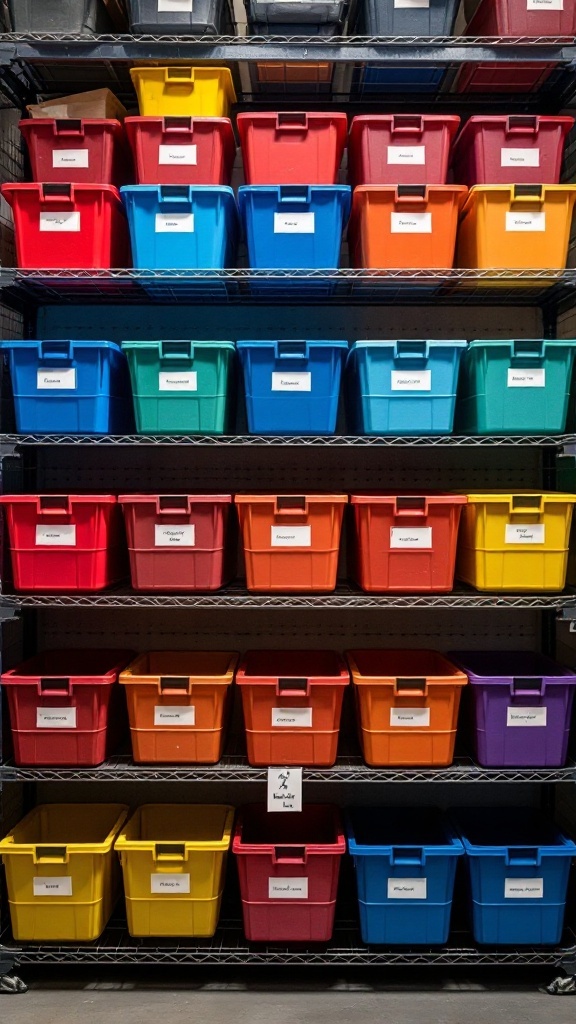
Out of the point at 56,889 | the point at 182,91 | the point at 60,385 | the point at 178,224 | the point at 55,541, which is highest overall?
the point at 182,91

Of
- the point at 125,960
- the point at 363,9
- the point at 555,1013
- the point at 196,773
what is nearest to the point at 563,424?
the point at 363,9

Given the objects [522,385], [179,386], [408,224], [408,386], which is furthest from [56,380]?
[522,385]

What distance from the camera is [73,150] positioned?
93.7 inches

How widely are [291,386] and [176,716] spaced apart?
45.7 inches

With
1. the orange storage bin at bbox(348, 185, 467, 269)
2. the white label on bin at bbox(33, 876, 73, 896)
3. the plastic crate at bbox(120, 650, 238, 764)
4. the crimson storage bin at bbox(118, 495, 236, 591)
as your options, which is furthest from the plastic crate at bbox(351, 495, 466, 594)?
the white label on bin at bbox(33, 876, 73, 896)

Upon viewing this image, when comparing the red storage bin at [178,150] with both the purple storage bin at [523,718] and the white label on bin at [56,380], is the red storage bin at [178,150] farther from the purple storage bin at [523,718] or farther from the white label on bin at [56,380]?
the purple storage bin at [523,718]

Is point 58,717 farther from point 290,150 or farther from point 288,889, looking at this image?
point 290,150

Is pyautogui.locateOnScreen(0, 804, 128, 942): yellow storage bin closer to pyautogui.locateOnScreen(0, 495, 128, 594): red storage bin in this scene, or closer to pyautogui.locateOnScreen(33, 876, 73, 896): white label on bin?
pyautogui.locateOnScreen(33, 876, 73, 896): white label on bin

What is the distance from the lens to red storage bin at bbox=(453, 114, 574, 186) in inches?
92.6

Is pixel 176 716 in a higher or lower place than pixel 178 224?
lower

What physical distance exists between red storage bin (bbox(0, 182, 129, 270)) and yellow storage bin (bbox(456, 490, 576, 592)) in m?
1.52

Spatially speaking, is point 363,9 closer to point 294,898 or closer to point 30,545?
point 30,545

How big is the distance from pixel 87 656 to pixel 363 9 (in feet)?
8.44

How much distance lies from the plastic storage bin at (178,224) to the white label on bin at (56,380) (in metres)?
0.43
